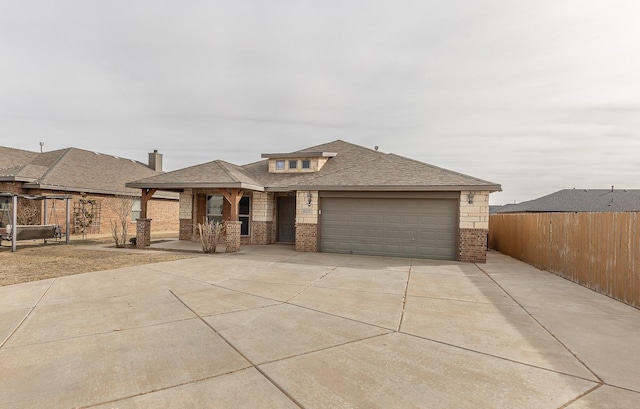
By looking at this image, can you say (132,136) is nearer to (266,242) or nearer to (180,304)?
(266,242)

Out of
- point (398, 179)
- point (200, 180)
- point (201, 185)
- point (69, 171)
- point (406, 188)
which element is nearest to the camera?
point (406, 188)

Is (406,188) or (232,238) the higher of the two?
(406,188)

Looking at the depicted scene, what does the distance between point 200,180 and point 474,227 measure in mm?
11118

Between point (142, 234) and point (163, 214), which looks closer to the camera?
point (142, 234)

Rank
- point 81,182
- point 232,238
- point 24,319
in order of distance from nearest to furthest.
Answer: point 24,319
point 232,238
point 81,182

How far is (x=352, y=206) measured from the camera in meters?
12.9

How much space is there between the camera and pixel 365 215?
41.8ft

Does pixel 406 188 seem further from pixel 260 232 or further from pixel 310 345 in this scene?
pixel 310 345

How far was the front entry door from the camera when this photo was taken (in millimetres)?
16094

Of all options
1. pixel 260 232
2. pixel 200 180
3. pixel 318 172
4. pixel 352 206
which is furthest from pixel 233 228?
pixel 318 172

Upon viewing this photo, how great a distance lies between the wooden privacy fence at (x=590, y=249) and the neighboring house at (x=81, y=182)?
21.4 metres

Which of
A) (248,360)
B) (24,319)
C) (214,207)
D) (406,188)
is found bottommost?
(24,319)

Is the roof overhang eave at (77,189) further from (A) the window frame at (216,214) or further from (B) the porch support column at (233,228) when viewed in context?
(B) the porch support column at (233,228)

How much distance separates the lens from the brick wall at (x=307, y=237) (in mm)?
13250
